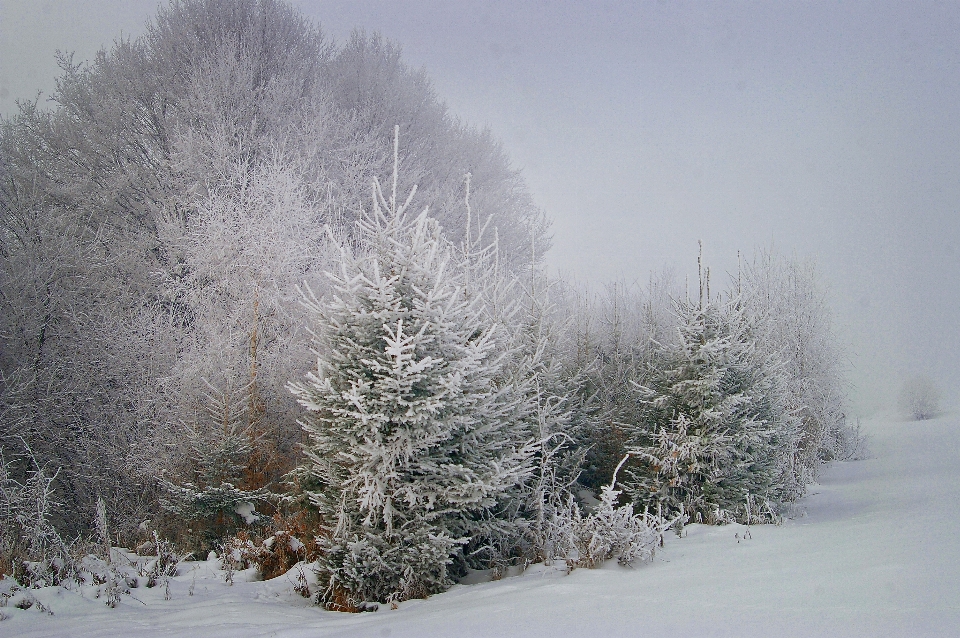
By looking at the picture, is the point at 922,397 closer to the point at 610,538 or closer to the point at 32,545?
the point at 610,538

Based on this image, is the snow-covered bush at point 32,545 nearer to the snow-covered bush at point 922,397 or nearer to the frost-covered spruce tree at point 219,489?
the frost-covered spruce tree at point 219,489

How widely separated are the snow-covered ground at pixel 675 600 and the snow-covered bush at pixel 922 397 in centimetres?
3722

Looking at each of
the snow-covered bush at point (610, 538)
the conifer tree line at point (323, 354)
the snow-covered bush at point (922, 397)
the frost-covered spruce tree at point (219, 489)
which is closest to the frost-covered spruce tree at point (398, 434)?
the conifer tree line at point (323, 354)

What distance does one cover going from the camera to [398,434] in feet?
19.1

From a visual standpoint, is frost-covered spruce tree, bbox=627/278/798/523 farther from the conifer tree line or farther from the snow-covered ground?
the snow-covered ground

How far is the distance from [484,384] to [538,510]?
177 cm

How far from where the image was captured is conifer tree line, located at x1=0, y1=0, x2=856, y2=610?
608 centimetres

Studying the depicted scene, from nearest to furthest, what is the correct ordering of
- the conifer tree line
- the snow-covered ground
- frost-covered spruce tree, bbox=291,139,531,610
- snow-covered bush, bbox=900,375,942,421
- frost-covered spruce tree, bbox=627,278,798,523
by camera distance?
the snow-covered ground
frost-covered spruce tree, bbox=291,139,531,610
the conifer tree line
frost-covered spruce tree, bbox=627,278,798,523
snow-covered bush, bbox=900,375,942,421

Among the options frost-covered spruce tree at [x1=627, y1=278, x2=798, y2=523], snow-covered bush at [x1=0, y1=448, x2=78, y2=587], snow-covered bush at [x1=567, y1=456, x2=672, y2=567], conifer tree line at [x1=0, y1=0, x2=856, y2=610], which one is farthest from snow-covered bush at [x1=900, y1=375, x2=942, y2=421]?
snow-covered bush at [x1=0, y1=448, x2=78, y2=587]

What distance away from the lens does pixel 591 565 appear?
580cm

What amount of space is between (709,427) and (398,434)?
5554 mm

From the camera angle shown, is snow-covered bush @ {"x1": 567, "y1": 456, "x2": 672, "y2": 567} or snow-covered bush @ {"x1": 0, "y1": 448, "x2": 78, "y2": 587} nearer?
snow-covered bush @ {"x1": 567, "y1": 456, "x2": 672, "y2": 567}

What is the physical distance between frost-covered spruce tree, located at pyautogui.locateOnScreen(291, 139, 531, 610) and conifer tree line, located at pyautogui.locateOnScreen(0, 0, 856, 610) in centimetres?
3

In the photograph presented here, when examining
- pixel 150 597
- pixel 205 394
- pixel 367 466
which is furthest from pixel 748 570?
pixel 205 394
